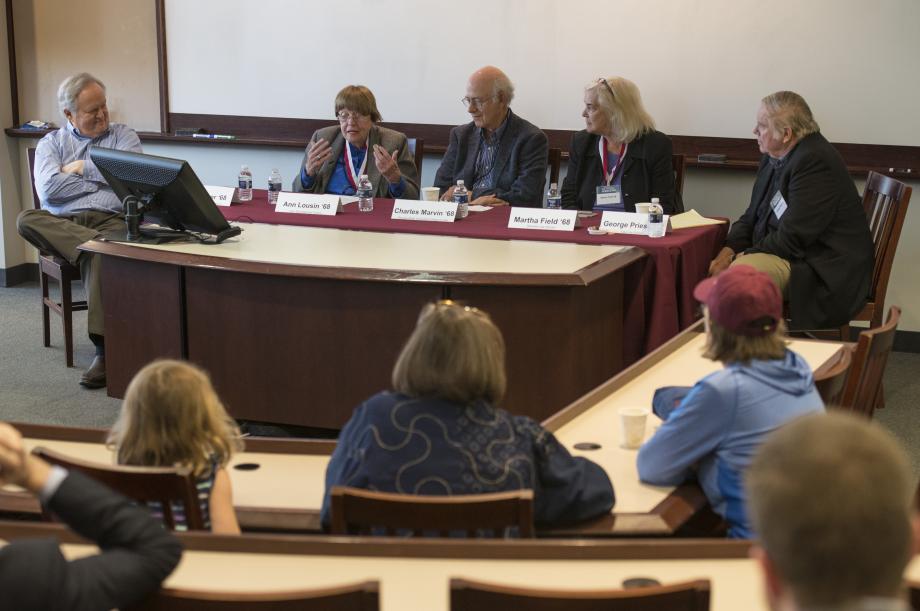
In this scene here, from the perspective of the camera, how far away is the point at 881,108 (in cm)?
548

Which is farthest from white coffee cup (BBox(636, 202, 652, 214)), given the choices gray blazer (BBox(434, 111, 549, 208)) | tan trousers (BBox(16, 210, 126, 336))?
tan trousers (BBox(16, 210, 126, 336))

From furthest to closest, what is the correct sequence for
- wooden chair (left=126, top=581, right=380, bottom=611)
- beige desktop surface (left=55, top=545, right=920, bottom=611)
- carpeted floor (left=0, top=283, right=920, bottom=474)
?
carpeted floor (left=0, top=283, right=920, bottom=474) < beige desktop surface (left=55, top=545, right=920, bottom=611) < wooden chair (left=126, top=581, right=380, bottom=611)

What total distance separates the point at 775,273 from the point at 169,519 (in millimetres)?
3129

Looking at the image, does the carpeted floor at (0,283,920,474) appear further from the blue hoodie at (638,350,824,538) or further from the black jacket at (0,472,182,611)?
the black jacket at (0,472,182,611)

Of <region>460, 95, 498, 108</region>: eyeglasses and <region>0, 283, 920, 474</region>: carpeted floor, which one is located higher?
<region>460, 95, 498, 108</region>: eyeglasses

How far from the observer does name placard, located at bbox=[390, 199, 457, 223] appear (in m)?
4.66

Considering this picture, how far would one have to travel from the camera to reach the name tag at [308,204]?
4.79 meters

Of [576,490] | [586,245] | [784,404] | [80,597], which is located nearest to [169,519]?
[80,597]

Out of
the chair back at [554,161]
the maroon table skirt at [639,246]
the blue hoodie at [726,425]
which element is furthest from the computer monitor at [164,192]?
the blue hoodie at [726,425]

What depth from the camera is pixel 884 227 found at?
4.68 meters

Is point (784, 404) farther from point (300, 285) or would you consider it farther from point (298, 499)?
point (300, 285)

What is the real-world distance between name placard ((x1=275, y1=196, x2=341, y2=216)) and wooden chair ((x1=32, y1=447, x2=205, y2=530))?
2.93m

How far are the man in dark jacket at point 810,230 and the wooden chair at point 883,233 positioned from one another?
0.32ft

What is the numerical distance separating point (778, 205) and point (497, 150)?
54.8 inches
